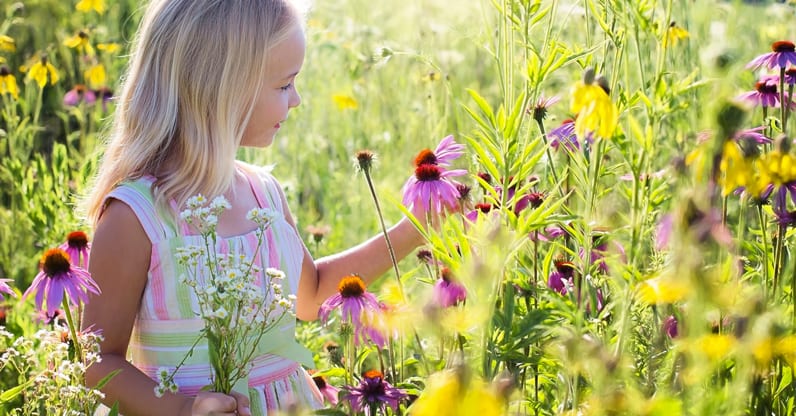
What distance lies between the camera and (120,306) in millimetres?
1479

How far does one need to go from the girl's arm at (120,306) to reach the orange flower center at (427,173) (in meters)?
0.43

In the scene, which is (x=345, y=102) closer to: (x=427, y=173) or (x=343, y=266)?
(x=343, y=266)

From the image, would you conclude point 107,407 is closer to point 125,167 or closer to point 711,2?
point 125,167

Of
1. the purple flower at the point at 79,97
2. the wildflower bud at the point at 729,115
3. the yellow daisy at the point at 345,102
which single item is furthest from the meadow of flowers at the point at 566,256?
the yellow daisy at the point at 345,102

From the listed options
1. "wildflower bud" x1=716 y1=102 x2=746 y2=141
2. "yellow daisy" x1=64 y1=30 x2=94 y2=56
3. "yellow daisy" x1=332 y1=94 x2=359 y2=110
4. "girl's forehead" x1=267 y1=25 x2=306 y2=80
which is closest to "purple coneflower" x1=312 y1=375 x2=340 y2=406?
"girl's forehead" x1=267 y1=25 x2=306 y2=80

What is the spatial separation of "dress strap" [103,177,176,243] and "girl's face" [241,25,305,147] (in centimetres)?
20

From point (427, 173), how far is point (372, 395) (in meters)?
0.33

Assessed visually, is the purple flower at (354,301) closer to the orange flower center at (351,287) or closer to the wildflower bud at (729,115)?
the orange flower center at (351,287)

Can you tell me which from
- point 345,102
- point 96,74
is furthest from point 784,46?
point 96,74

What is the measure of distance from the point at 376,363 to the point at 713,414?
1.47 metres

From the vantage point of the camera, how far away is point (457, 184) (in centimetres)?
153

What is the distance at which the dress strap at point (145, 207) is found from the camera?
1504 millimetres

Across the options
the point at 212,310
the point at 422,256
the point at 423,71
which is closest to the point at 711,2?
the point at 423,71

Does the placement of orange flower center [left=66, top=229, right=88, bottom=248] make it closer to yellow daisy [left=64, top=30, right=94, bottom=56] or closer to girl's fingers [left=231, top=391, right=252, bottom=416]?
girl's fingers [left=231, top=391, right=252, bottom=416]
